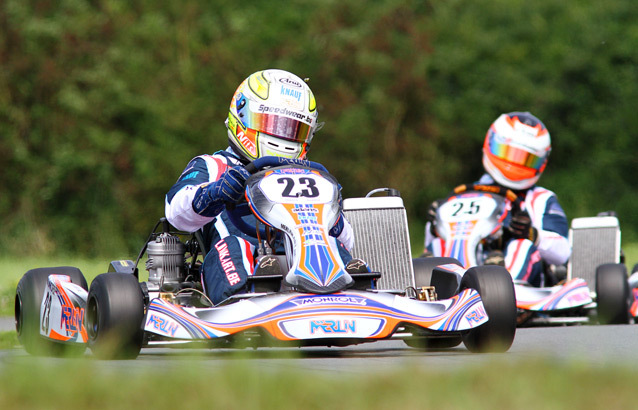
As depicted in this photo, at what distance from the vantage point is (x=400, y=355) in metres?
5.71

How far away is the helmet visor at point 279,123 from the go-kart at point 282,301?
1.55ft

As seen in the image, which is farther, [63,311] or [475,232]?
[475,232]

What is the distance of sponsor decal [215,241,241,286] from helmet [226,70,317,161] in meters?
0.71

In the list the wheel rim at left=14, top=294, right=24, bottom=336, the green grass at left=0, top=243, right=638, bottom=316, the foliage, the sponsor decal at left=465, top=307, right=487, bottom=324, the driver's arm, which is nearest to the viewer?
the sponsor decal at left=465, top=307, right=487, bottom=324

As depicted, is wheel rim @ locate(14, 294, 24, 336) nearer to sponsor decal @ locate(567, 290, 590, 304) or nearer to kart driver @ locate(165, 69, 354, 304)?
kart driver @ locate(165, 69, 354, 304)

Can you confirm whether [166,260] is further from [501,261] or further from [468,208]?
[468,208]

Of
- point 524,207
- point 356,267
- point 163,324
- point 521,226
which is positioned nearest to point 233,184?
point 356,267

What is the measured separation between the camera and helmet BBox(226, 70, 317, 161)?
21.0 feet

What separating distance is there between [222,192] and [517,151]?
15.3ft

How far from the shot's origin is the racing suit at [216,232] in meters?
5.75

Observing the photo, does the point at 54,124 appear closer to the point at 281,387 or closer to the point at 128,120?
the point at 128,120

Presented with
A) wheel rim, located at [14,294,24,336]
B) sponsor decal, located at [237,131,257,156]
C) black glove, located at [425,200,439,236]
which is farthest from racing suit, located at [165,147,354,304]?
black glove, located at [425,200,439,236]

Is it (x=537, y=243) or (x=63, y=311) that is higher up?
(x=537, y=243)

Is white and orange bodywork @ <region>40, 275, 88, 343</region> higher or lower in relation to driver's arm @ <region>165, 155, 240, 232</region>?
lower
